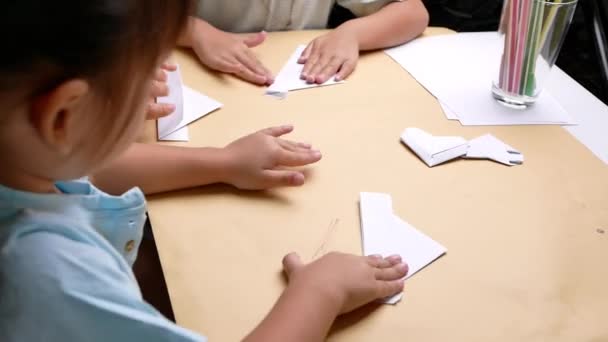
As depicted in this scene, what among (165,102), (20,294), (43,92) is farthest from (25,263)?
(165,102)

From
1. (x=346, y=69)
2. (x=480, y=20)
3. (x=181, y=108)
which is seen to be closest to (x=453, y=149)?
(x=346, y=69)

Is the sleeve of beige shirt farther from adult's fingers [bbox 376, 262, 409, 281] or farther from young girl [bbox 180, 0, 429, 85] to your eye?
adult's fingers [bbox 376, 262, 409, 281]

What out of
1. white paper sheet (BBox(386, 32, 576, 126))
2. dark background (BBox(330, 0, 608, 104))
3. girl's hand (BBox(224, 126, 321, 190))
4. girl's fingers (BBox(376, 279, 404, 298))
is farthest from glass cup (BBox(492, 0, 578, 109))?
dark background (BBox(330, 0, 608, 104))

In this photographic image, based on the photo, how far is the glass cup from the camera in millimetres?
927

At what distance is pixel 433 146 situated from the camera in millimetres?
859

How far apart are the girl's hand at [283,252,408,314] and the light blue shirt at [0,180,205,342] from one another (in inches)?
5.6

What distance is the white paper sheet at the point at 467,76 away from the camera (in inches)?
38.2

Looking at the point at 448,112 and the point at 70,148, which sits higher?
the point at 70,148

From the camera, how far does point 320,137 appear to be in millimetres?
885

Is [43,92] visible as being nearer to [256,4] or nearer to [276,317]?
[276,317]

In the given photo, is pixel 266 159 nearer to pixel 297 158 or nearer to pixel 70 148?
pixel 297 158

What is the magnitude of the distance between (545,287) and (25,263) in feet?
1.62

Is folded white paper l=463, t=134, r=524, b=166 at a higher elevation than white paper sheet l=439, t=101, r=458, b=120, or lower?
higher

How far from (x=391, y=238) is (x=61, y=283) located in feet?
1.20
